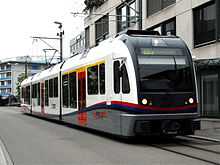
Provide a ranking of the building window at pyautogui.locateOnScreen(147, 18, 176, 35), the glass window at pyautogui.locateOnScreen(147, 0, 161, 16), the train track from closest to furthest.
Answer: the train track, the building window at pyautogui.locateOnScreen(147, 18, 176, 35), the glass window at pyautogui.locateOnScreen(147, 0, 161, 16)

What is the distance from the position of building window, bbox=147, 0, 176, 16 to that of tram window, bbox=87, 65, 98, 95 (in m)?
12.9

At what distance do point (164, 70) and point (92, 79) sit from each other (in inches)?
146

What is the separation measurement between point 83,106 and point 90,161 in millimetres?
7182

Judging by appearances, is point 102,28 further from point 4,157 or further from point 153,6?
point 4,157

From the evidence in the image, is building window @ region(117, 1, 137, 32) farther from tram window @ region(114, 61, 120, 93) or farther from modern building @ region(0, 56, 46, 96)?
modern building @ region(0, 56, 46, 96)

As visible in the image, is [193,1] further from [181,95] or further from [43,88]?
[181,95]

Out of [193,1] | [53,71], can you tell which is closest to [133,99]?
[53,71]

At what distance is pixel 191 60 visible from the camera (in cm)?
1341

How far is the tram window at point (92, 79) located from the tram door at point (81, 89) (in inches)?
25.1

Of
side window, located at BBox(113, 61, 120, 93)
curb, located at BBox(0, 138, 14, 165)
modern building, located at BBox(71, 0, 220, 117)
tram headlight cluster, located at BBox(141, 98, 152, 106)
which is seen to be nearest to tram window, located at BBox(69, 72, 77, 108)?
modern building, located at BBox(71, 0, 220, 117)

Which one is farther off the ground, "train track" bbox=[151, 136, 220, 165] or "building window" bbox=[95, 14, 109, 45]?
"building window" bbox=[95, 14, 109, 45]

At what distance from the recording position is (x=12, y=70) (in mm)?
138500

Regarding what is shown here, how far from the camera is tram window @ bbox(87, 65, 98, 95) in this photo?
1545 cm

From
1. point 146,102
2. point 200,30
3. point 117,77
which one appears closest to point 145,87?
point 146,102
